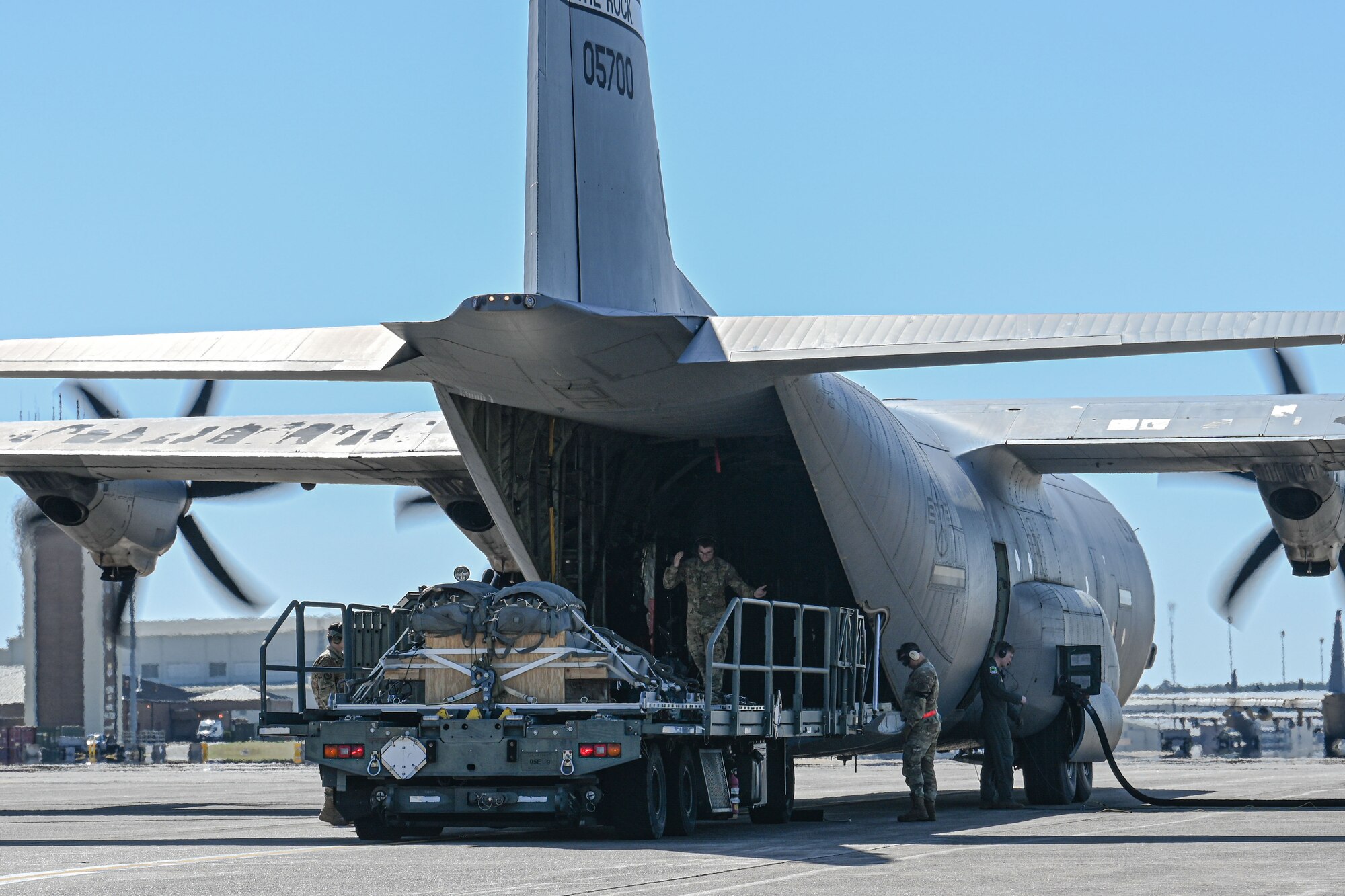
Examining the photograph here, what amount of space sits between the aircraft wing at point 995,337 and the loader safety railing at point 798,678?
5.87 feet

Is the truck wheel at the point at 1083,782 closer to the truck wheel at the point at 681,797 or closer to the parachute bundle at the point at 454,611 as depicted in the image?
the truck wheel at the point at 681,797

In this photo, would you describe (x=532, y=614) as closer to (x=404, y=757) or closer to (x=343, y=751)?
(x=404, y=757)

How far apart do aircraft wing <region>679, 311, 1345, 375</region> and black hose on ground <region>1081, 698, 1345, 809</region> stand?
538 cm

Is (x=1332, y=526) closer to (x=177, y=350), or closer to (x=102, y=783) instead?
(x=177, y=350)

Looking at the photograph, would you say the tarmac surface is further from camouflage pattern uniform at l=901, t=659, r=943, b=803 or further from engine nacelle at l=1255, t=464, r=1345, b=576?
engine nacelle at l=1255, t=464, r=1345, b=576

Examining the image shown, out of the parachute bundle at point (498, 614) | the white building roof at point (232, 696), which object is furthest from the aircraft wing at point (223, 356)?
the white building roof at point (232, 696)

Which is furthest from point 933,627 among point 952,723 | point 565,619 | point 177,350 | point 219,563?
point 219,563

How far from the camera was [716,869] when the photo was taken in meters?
8.88

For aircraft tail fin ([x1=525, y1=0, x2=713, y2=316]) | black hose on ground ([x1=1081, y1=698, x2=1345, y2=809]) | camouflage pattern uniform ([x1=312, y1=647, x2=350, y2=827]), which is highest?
aircraft tail fin ([x1=525, y1=0, x2=713, y2=316])

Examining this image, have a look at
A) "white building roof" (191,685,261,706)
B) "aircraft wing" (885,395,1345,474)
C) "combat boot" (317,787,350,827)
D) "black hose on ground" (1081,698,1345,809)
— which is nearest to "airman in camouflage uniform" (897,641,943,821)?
"black hose on ground" (1081,698,1345,809)

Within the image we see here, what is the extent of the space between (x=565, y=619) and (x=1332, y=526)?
9.54 meters

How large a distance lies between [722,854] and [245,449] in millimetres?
8880

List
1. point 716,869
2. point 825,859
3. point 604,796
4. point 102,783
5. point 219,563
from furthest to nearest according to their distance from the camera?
point 102,783
point 219,563
point 604,796
point 825,859
point 716,869

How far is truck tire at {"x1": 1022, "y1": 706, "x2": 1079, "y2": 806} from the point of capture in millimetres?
16234
